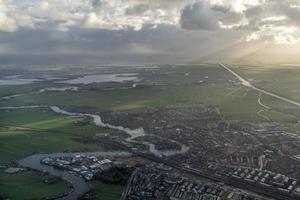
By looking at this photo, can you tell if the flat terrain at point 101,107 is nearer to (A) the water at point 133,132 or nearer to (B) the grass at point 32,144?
(B) the grass at point 32,144

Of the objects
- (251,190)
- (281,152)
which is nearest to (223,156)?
(281,152)

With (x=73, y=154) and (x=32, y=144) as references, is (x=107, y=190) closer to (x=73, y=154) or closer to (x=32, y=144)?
(x=73, y=154)

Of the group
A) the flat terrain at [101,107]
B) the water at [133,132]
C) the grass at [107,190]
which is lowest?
the grass at [107,190]

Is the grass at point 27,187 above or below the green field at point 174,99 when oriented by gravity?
below

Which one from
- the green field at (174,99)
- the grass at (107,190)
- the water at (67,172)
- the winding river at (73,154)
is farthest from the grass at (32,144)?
the green field at (174,99)

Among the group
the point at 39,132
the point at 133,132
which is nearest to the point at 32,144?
the point at 39,132

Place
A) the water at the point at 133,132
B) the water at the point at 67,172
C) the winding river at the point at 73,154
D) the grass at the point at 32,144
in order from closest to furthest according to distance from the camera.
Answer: the water at the point at 67,172, the winding river at the point at 73,154, the water at the point at 133,132, the grass at the point at 32,144

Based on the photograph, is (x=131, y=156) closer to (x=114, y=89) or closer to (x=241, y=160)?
(x=241, y=160)
